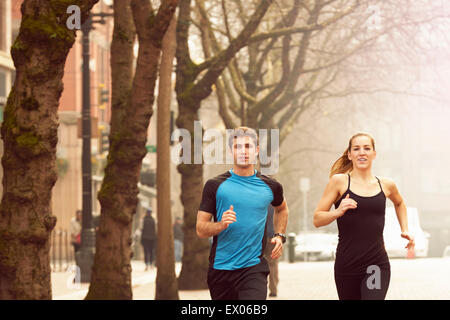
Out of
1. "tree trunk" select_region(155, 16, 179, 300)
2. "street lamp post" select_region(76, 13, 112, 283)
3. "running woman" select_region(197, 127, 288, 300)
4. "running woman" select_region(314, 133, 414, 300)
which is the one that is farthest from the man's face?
"street lamp post" select_region(76, 13, 112, 283)

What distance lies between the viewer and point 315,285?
21453mm

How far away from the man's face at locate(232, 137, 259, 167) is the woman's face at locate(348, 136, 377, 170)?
29.5 inches

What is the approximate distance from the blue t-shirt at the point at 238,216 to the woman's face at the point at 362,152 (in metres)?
0.69

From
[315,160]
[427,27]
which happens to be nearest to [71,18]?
[427,27]

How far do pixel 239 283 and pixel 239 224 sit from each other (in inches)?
16.5

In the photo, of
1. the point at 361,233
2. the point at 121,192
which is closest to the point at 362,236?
the point at 361,233

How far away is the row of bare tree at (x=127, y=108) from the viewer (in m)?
9.78

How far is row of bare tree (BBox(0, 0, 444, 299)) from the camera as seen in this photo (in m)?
9.78

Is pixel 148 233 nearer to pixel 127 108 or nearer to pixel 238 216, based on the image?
pixel 127 108

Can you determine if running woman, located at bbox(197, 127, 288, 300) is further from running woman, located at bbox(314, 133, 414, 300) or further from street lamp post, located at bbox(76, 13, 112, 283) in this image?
street lamp post, located at bbox(76, 13, 112, 283)

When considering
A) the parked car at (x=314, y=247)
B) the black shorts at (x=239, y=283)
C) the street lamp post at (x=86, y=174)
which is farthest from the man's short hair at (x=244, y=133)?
the parked car at (x=314, y=247)

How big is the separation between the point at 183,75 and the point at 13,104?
870 centimetres

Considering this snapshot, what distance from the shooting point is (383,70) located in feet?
92.2
